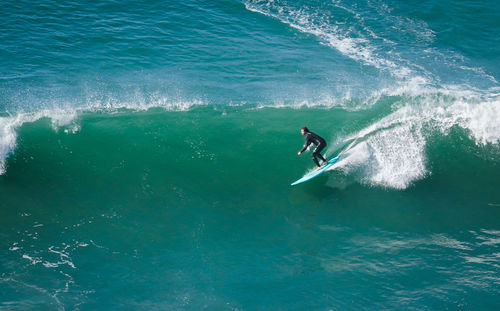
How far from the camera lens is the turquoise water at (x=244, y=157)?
995 cm

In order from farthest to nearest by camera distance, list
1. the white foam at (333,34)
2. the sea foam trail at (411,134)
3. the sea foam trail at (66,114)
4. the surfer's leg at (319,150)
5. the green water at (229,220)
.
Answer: the white foam at (333,34) → the sea foam trail at (66,114) → the sea foam trail at (411,134) → the surfer's leg at (319,150) → the green water at (229,220)

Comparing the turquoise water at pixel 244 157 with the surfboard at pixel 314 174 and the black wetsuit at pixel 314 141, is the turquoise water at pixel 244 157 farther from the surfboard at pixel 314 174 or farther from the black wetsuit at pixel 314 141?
the black wetsuit at pixel 314 141

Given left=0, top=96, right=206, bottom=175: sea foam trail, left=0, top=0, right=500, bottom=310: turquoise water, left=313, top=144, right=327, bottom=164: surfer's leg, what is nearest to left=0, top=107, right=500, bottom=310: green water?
left=0, top=0, right=500, bottom=310: turquoise water

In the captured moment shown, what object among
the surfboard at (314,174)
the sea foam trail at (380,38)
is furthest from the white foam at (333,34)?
the surfboard at (314,174)

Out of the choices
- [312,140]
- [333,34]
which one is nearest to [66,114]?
[312,140]

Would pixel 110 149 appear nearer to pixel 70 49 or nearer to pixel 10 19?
pixel 70 49

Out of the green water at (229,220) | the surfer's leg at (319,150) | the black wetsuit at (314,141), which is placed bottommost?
the green water at (229,220)

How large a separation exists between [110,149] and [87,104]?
8.24ft

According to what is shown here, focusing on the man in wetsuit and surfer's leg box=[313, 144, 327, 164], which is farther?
surfer's leg box=[313, 144, 327, 164]

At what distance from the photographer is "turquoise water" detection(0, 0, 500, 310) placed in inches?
392

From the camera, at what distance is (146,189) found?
12695 mm

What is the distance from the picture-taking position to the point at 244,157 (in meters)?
14.0

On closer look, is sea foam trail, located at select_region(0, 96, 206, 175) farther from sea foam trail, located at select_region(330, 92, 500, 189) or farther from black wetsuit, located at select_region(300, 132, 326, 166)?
sea foam trail, located at select_region(330, 92, 500, 189)

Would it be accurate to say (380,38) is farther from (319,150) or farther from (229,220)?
(229,220)
